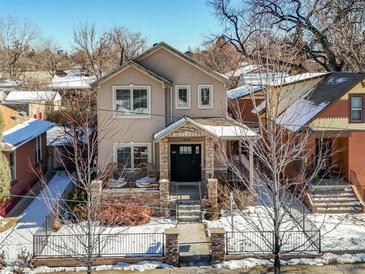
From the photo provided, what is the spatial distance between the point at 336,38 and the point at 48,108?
3174 centimetres

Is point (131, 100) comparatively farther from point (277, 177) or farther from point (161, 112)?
point (277, 177)

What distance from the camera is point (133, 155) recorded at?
2419 cm

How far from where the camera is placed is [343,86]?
23.4m

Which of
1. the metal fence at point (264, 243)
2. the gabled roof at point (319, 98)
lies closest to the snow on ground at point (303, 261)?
the metal fence at point (264, 243)

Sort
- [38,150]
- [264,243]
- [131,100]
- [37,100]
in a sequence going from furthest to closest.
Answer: [37,100], [38,150], [131,100], [264,243]

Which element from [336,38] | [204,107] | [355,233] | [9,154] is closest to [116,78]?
[204,107]

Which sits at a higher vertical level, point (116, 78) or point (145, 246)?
point (116, 78)

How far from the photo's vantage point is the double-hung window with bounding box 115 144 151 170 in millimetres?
24125

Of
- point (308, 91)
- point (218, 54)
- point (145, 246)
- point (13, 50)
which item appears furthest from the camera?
point (13, 50)

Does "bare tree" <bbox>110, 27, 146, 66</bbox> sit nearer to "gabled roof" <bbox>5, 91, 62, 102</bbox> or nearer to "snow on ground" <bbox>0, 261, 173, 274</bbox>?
"gabled roof" <bbox>5, 91, 62, 102</bbox>

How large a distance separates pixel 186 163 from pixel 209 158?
1998 millimetres

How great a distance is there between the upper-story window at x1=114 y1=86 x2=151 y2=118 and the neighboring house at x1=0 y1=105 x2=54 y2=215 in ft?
16.7

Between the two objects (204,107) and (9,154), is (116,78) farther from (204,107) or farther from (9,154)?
(9,154)

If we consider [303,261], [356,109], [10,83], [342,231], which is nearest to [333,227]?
[342,231]
